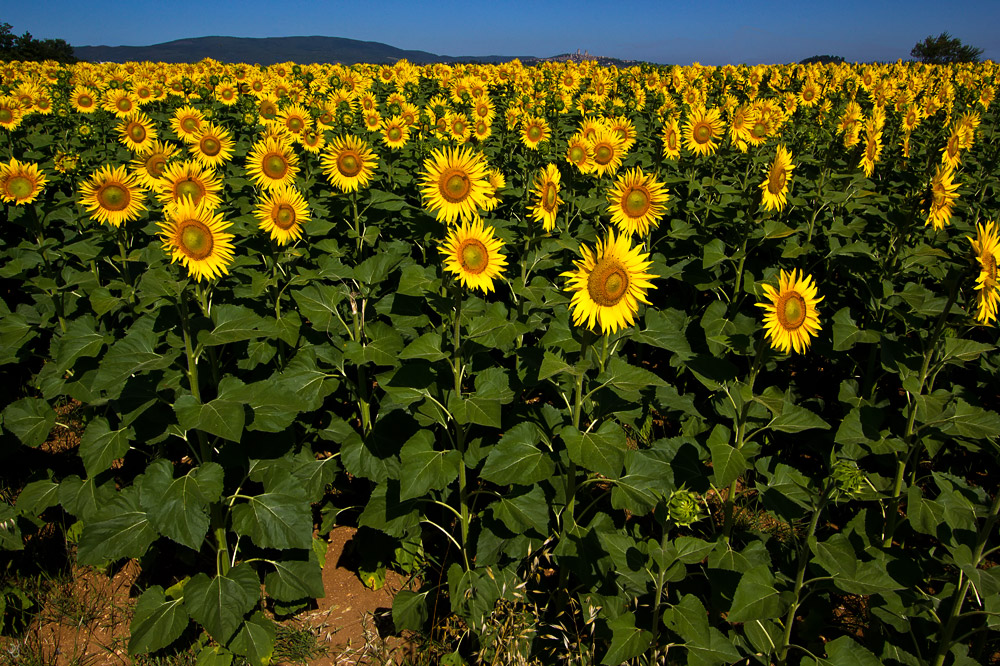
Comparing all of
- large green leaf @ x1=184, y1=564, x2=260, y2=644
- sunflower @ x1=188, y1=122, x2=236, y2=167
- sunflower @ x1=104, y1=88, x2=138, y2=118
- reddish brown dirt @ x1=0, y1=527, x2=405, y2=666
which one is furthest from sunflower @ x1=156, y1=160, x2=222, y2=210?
sunflower @ x1=104, y1=88, x2=138, y2=118

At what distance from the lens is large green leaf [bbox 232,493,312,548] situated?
9.41ft

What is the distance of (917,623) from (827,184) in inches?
167

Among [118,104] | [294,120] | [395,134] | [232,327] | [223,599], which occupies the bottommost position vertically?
[223,599]

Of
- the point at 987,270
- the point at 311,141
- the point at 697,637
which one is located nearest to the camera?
the point at 697,637

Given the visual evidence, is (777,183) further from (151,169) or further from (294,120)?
(294,120)

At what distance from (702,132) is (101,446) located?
567 cm

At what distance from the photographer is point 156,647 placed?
2.71 metres

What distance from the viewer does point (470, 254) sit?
9.75 ft

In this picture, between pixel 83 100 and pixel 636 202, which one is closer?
pixel 636 202

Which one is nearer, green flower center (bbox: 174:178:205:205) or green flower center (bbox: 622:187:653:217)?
green flower center (bbox: 174:178:205:205)

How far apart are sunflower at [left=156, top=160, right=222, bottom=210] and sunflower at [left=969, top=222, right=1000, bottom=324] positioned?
4307 mm

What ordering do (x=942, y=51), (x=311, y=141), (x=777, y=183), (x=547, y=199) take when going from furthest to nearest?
(x=942, y=51)
(x=311, y=141)
(x=777, y=183)
(x=547, y=199)

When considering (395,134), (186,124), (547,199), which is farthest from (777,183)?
(186,124)

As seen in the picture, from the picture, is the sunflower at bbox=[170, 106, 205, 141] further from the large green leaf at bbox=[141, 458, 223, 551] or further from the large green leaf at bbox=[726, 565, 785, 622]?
the large green leaf at bbox=[726, 565, 785, 622]
